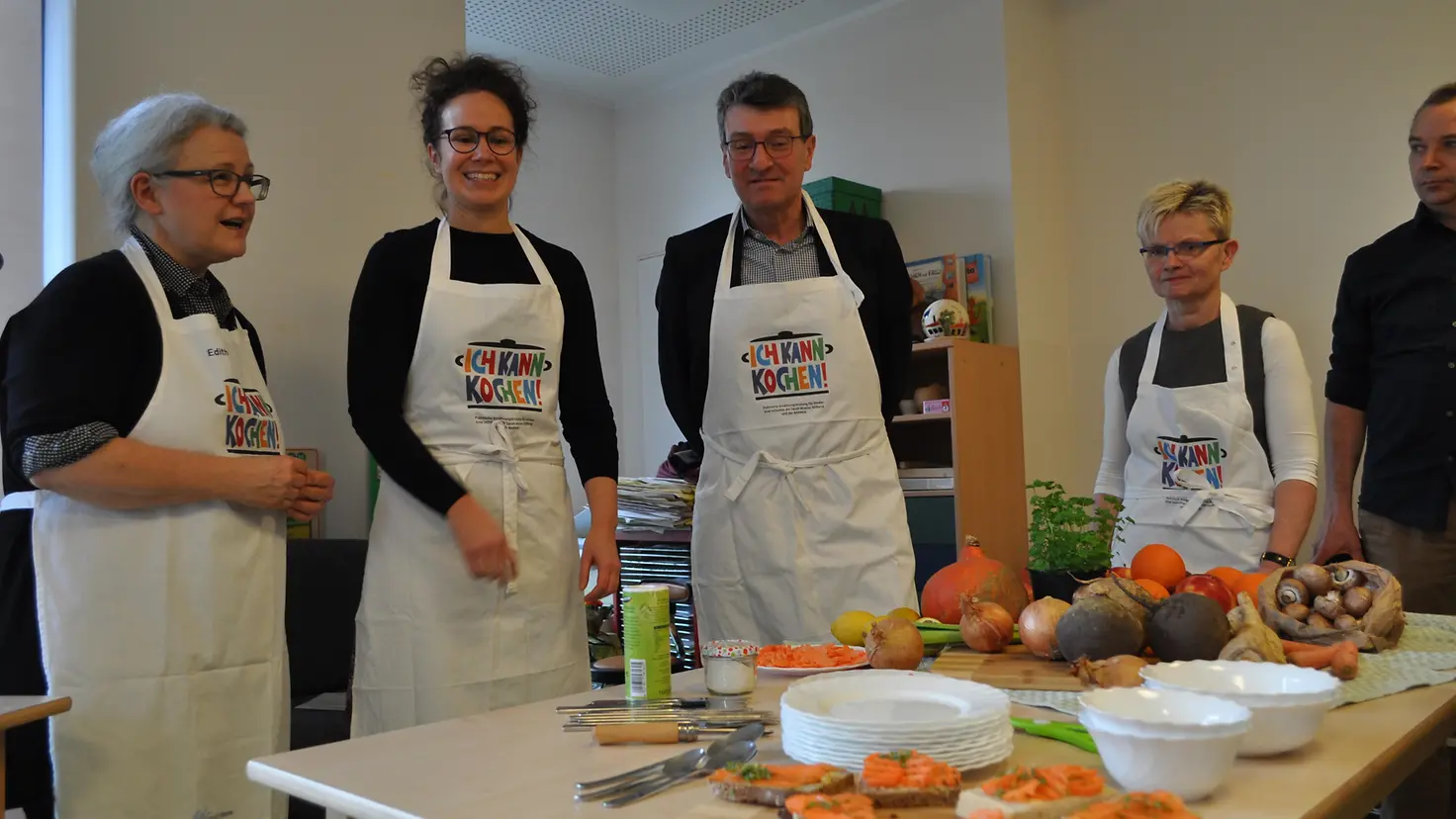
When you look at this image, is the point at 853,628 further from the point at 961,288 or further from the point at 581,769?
the point at 961,288

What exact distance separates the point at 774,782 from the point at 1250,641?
65cm

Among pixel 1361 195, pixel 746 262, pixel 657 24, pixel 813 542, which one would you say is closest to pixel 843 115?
pixel 657 24

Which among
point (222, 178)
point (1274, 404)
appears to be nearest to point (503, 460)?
point (222, 178)

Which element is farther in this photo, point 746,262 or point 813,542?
point 746,262

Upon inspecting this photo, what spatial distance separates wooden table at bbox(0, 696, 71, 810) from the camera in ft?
4.26

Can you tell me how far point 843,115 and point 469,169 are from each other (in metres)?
3.28

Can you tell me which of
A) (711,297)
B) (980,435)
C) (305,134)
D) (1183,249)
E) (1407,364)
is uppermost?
(305,134)

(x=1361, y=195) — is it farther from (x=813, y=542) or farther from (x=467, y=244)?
(x=467, y=244)

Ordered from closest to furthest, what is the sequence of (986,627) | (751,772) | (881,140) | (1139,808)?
1. (1139,808)
2. (751,772)
3. (986,627)
4. (881,140)

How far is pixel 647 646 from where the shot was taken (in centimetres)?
127

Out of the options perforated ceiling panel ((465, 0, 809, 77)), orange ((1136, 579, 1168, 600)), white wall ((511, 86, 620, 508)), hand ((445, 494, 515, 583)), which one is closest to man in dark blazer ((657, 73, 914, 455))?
hand ((445, 494, 515, 583))

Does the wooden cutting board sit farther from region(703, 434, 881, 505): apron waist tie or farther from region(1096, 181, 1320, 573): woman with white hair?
region(1096, 181, 1320, 573): woman with white hair

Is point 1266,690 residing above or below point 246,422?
below

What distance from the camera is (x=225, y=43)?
2.35 meters
